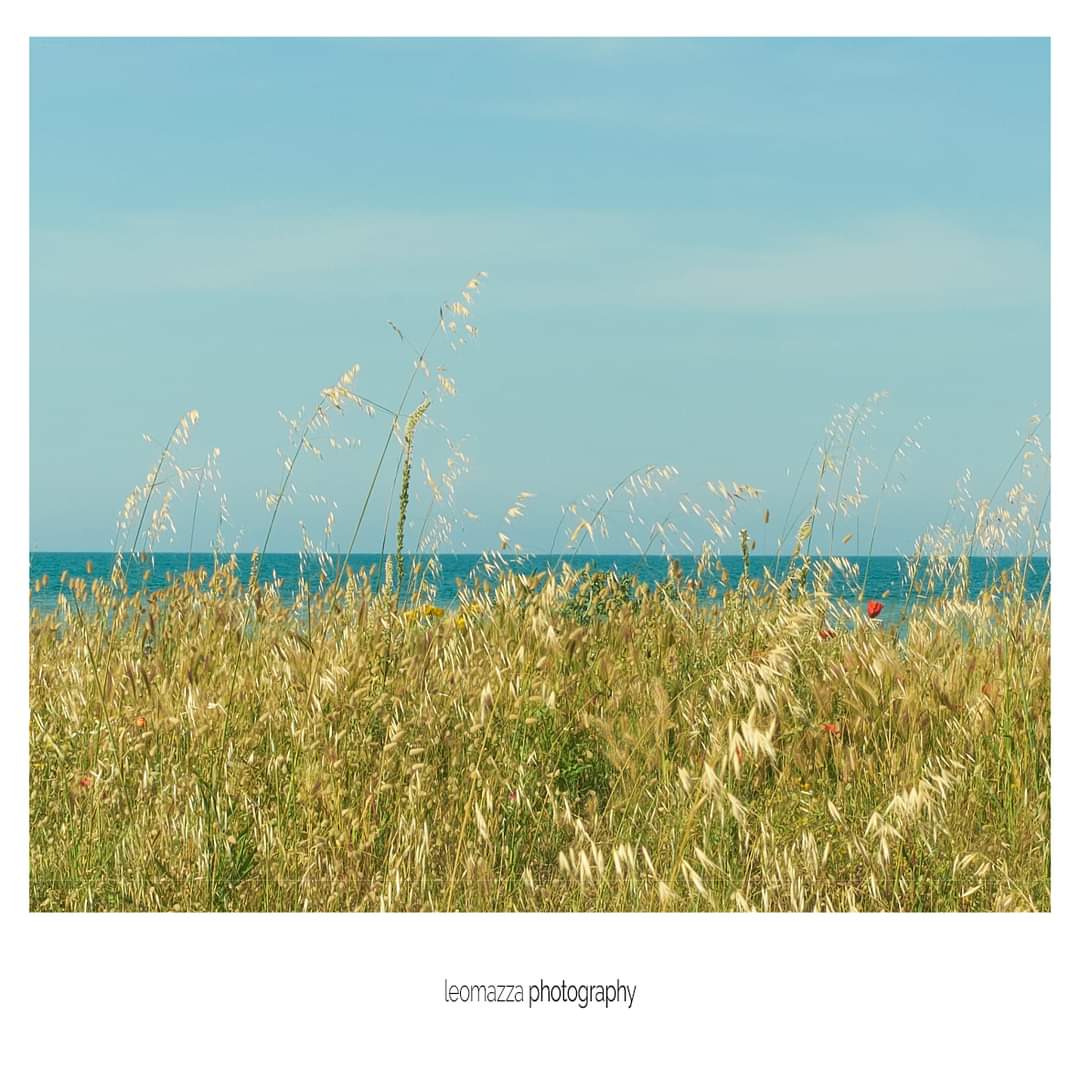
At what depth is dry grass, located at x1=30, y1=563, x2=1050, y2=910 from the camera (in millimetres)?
2156

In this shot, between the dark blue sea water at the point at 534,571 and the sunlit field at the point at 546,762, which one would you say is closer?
the sunlit field at the point at 546,762

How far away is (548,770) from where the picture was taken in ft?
7.75

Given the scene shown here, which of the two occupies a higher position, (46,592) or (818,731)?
(46,592)

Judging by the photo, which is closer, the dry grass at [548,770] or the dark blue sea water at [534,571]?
the dry grass at [548,770]

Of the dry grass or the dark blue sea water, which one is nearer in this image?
the dry grass

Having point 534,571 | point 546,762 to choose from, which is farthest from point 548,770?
point 534,571

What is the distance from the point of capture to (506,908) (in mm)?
2174

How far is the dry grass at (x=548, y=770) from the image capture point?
2156 mm

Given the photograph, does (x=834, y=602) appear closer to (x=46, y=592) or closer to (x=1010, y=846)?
(x=1010, y=846)

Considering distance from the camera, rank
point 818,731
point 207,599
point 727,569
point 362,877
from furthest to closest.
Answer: point 207,599
point 727,569
point 818,731
point 362,877

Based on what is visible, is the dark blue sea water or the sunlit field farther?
the dark blue sea water

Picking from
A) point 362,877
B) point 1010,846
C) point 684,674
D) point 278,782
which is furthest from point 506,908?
point 1010,846

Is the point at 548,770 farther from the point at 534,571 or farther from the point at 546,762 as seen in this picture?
the point at 534,571

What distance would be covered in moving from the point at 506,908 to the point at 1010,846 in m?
1.09
